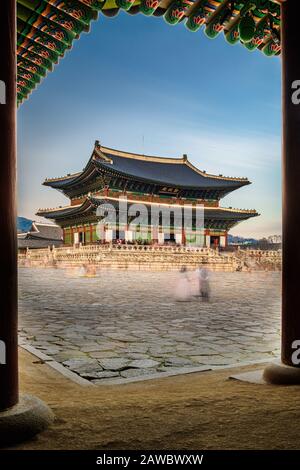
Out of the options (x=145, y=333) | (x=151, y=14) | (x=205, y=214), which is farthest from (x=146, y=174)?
(x=151, y=14)

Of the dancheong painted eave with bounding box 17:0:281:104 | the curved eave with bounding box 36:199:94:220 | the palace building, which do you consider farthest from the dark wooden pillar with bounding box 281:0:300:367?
the curved eave with bounding box 36:199:94:220

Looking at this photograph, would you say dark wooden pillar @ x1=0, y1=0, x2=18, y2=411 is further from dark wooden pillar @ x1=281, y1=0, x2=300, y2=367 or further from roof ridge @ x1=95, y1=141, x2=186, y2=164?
roof ridge @ x1=95, y1=141, x2=186, y2=164

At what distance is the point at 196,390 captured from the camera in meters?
3.29

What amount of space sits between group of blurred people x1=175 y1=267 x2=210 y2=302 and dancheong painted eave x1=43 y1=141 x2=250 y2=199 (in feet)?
73.5

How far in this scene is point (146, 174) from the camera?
1550 inches

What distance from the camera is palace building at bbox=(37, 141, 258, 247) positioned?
1316 inches

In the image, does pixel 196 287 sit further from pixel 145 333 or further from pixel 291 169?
pixel 291 169

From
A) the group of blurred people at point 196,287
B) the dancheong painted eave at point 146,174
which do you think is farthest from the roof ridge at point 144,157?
the group of blurred people at point 196,287

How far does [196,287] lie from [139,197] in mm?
24857

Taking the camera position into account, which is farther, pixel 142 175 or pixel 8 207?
pixel 142 175

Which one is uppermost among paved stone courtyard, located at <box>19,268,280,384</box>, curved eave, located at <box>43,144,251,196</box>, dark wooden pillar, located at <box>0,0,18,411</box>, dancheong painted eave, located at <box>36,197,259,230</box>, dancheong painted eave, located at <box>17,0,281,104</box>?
curved eave, located at <box>43,144,251,196</box>
